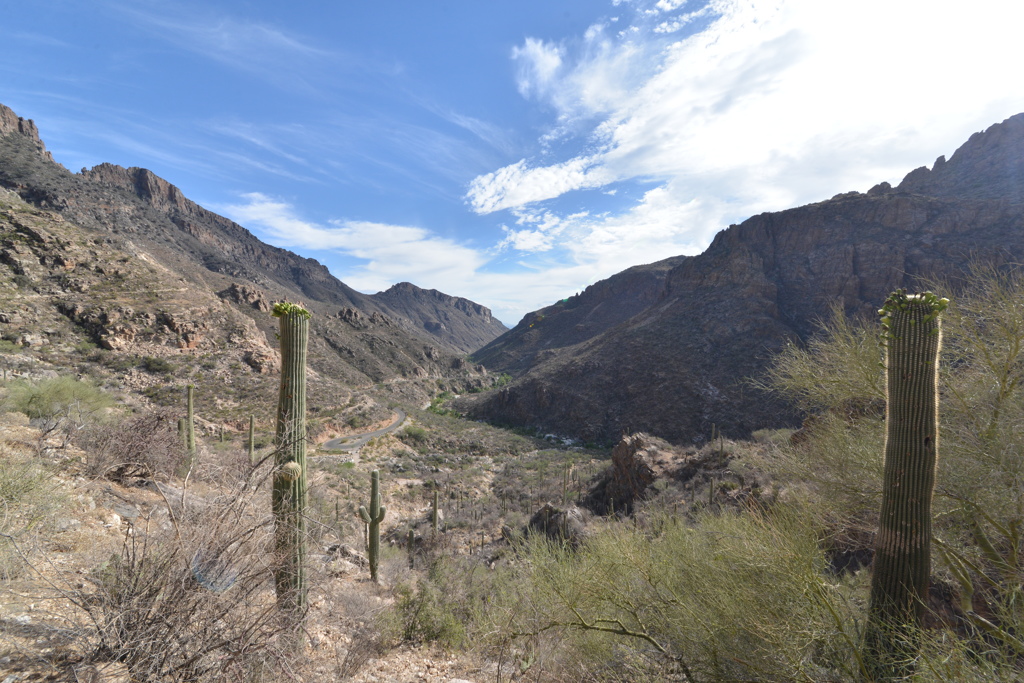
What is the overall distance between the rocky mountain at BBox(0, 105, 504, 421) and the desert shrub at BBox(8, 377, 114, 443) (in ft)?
35.4

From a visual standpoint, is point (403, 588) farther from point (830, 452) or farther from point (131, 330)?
point (131, 330)

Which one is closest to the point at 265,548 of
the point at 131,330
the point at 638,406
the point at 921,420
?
the point at 921,420

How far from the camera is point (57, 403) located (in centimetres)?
1094

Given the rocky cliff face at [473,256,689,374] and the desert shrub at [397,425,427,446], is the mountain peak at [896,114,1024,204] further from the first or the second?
the desert shrub at [397,425,427,446]

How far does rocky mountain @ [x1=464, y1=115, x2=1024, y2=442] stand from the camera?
2923cm

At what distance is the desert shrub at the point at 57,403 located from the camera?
9852mm

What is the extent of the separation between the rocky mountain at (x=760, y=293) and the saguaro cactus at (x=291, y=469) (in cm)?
2700

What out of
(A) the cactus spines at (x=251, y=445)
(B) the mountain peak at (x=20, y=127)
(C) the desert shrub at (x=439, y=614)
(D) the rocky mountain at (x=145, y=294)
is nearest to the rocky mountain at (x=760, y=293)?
(D) the rocky mountain at (x=145, y=294)

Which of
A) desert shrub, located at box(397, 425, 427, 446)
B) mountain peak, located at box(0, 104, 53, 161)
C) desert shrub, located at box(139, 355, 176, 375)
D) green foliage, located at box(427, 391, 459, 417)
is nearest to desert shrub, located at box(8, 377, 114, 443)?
desert shrub, located at box(139, 355, 176, 375)

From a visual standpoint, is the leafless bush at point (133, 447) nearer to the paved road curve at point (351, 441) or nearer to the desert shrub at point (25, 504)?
the desert shrub at point (25, 504)

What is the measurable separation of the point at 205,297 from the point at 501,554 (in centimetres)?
3063

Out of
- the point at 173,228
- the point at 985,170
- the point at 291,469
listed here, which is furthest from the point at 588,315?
the point at 291,469

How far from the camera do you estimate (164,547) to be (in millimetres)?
3480

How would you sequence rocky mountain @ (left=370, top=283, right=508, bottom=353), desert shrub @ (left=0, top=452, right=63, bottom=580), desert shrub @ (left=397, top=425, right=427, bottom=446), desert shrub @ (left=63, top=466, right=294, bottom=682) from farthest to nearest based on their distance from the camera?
rocky mountain @ (left=370, top=283, right=508, bottom=353) < desert shrub @ (left=397, top=425, right=427, bottom=446) < desert shrub @ (left=0, top=452, right=63, bottom=580) < desert shrub @ (left=63, top=466, right=294, bottom=682)
